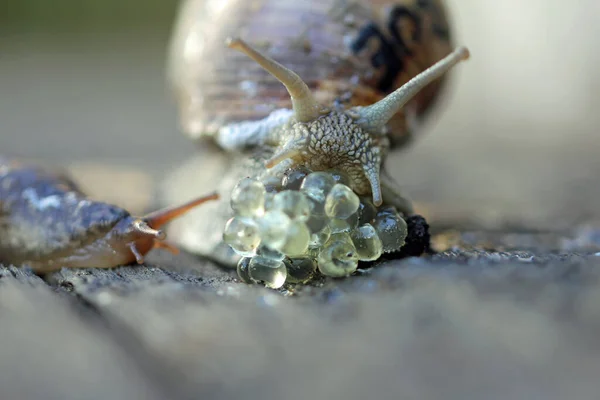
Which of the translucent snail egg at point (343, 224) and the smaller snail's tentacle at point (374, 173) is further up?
the smaller snail's tentacle at point (374, 173)

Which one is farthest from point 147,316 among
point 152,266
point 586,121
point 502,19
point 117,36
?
point 117,36

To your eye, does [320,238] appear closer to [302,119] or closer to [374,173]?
[374,173]

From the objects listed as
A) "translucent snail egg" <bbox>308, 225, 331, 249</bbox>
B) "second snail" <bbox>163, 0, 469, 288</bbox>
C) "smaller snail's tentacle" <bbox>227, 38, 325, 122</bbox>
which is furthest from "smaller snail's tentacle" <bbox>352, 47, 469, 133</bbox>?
"translucent snail egg" <bbox>308, 225, 331, 249</bbox>

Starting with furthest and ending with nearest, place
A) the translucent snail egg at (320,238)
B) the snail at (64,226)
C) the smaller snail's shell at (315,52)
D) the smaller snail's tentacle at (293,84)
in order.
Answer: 1. the smaller snail's shell at (315,52)
2. the snail at (64,226)
3. the smaller snail's tentacle at (293,84)
4. the translucent snail egg at (320,238)

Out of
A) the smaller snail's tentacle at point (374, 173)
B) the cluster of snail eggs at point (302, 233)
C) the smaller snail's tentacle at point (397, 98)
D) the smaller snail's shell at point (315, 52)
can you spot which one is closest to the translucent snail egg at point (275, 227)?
the cluster of snail eggs at point (302, 233)

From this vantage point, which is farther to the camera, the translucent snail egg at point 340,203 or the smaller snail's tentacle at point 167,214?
the smaller snail's tentacle at point 167,214

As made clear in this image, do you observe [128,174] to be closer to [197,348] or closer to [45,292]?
[45,292]

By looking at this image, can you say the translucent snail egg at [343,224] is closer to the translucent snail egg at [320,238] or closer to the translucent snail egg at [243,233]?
the translucent snail egg at [320,238]
